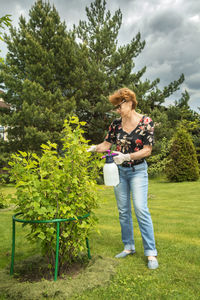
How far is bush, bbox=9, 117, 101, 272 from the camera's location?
2.24 m

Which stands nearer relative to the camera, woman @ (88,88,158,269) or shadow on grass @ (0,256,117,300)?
shadow on grass @ (0,256,117,300)

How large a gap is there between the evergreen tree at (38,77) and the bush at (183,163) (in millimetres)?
5782

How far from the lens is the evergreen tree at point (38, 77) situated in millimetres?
13078

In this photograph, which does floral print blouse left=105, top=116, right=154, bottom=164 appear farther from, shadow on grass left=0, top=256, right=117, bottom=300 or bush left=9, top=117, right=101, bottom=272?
shadow on grass left=0, top=256, right=117, bottom=300

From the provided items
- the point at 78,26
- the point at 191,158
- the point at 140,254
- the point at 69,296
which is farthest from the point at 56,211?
the point at 78,26

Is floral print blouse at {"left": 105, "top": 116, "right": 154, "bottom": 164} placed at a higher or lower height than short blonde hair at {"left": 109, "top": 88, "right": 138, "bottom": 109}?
lower

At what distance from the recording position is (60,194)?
2348mm

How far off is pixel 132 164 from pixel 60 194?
0.88 m

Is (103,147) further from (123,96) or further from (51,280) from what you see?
(51,280)

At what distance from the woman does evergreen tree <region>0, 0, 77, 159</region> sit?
10.3 metres

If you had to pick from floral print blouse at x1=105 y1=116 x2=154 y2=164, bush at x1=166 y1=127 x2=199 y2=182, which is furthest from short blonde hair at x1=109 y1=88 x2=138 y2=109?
bush at x1=166 y1=127 x2=199 y2=182

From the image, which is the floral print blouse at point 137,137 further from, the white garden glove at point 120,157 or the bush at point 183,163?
the bush at point 183,163

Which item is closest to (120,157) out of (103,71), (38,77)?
(38,77)

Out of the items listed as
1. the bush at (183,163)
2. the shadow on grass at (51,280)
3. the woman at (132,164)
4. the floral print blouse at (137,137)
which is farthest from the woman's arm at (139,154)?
the bush at (183,163)
